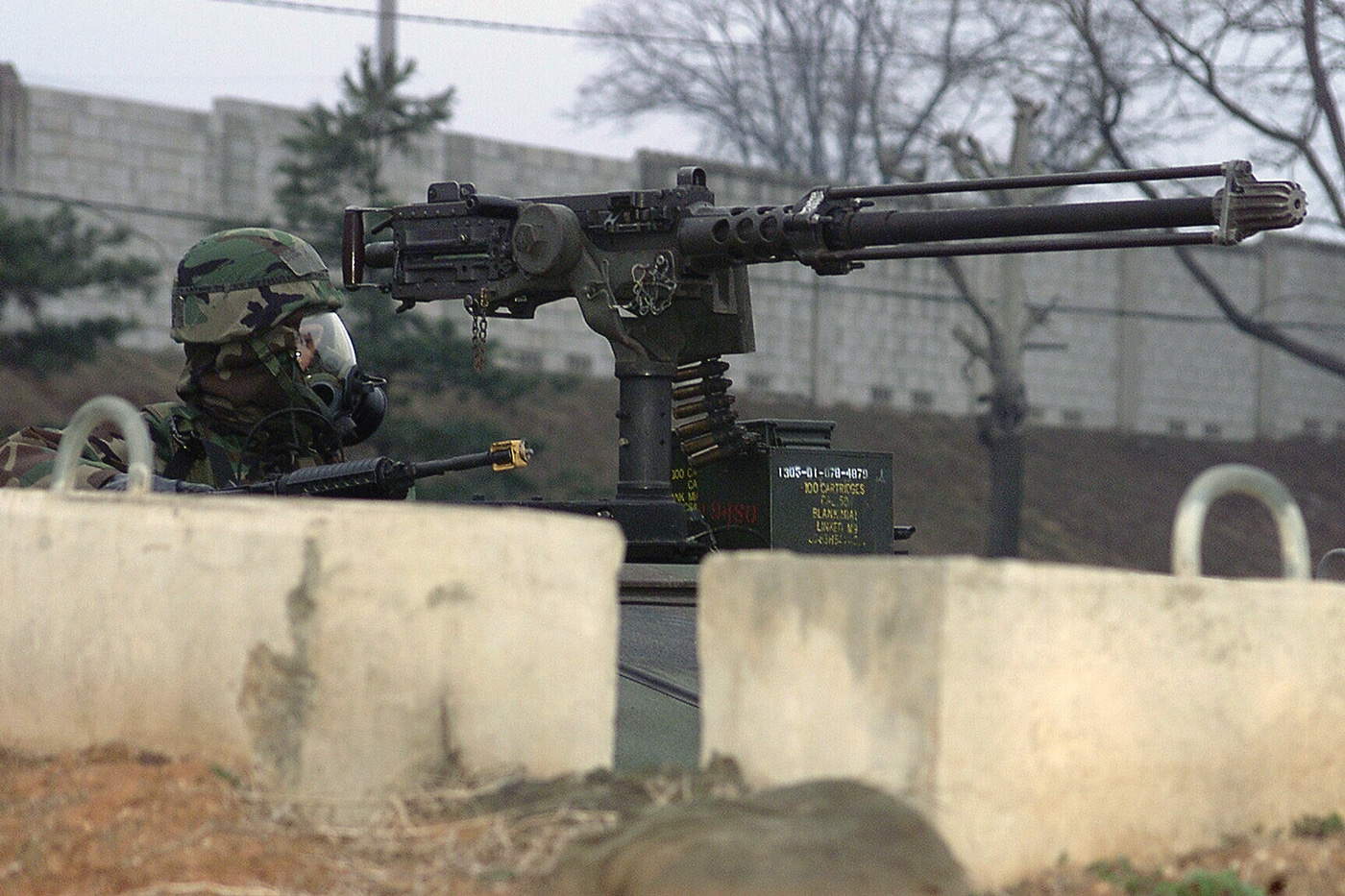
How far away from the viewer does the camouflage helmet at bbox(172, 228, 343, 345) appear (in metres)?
5.41

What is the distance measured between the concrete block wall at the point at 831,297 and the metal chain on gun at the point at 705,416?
14.4 m

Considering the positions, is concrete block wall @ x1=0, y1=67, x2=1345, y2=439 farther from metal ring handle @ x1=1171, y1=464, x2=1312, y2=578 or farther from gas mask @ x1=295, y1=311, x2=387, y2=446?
metal ring handle @ x1=1171, y1=464, x2=1312, y2=578

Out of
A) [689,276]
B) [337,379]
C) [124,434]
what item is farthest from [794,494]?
[124,434]

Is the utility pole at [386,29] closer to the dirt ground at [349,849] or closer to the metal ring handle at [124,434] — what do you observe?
the metal ring handle at [124,434]

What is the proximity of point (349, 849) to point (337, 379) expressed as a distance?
325 centimetres

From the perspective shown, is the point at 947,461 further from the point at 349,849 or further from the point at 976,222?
the point at 349,849

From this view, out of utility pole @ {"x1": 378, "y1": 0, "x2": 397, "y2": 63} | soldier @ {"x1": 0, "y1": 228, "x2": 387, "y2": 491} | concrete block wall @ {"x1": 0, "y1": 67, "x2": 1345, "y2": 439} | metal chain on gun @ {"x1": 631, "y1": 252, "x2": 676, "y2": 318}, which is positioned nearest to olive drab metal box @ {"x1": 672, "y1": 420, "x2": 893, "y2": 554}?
metal chain on gun @ {"x1": 631, "y1": 252, "x2": 676, "y2": 318}

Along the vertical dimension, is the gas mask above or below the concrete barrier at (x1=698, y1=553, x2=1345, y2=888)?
above

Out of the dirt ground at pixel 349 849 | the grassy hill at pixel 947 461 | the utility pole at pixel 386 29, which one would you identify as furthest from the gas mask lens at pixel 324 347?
the utility pole at pixel 386 29

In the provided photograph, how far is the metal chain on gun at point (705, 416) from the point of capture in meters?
Result: 5.43

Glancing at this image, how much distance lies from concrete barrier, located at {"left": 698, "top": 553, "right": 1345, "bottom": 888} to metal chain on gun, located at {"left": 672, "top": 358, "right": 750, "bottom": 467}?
248 cm

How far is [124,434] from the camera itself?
131 inches

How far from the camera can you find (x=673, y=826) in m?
2.55

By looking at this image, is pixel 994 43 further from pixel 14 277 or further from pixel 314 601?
pixel 314 601
